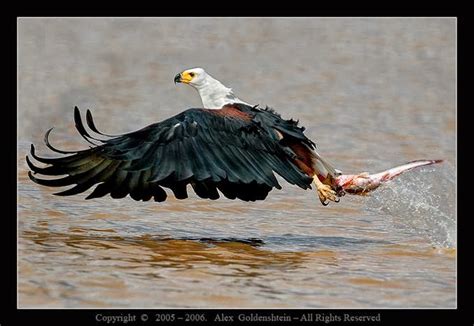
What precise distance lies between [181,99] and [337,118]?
242cm

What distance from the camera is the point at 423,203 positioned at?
11047mm

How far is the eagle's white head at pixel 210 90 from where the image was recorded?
10.8m

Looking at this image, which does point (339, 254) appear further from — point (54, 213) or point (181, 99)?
point (181, 99)

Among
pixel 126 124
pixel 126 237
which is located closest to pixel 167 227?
pixel 126 237

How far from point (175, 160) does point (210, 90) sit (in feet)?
4.54

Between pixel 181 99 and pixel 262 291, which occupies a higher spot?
pixel 181 99

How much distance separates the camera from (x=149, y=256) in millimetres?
9805

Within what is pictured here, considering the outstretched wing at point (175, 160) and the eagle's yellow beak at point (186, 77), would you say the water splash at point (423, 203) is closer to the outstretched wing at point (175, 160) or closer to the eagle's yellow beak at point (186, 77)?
the outstretched wing at point (175, 160)

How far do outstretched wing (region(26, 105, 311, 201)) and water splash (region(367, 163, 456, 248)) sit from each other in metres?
1.17

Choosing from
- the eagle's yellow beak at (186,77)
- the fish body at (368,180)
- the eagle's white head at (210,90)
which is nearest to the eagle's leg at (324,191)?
the fish body at (368,180)

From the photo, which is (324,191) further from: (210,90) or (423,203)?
(210,90)

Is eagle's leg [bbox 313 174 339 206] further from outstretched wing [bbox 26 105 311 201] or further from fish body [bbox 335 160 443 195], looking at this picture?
outstretched wing [bbox 26 105 311 201]

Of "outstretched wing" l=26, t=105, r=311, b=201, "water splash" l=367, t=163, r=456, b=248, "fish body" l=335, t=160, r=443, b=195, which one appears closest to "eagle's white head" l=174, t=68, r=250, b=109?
"outstretched wing" l=26, t=105, r=311, b=201

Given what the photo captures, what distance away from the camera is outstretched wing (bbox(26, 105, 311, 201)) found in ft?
32.1
